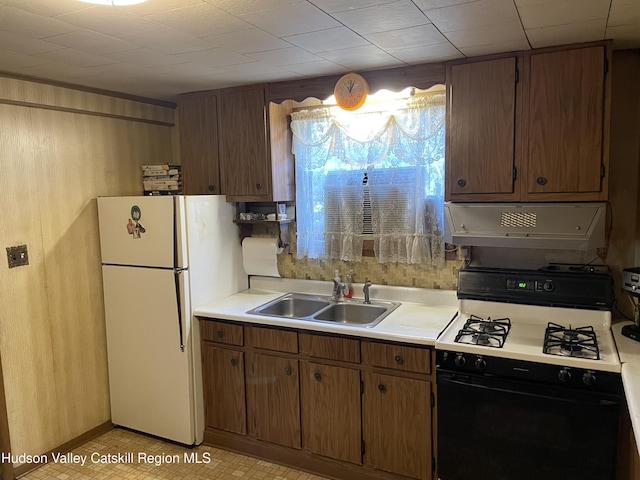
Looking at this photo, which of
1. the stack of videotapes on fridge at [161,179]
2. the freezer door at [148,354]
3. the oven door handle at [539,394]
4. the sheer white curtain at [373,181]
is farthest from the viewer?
the stack of videotapes on fridge at [161,179]

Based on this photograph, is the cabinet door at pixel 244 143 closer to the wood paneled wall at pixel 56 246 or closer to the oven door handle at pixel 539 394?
the wood paneled wall at pixel 56 246

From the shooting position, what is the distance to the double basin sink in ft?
9.57

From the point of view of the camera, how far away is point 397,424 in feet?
8.00

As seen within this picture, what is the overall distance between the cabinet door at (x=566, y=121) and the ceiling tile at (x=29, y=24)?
6.82 feet

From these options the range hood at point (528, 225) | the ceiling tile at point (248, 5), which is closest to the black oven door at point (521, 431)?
the range hood at point (528, 225)

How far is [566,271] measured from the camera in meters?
2.49

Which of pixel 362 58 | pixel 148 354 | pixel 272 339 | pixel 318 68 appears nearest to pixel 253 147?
pixel 318 68

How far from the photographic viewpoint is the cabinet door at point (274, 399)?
2.72 m

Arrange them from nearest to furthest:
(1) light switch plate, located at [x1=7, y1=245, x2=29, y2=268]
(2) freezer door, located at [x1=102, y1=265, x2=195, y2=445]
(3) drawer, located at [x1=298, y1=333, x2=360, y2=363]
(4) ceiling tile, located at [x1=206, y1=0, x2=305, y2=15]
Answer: (4) ceiling tile, located at [x1=206, y1=0, x2=305, y2=15] < (3) drawer, located at [x1=298, y1=333, x2=360, y2=363] < (1) light switch plate, located at [x1=7, y1=245, x2=29, y2=268] < (2) freezer door, located at [x1=102, y1=265, x2=195, y2=445]

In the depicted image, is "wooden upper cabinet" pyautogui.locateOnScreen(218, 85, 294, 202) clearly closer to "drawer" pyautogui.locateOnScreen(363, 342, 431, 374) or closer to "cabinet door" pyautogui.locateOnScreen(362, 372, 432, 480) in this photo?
"drawer" pyautogui.locateOnScreen(363, 342, 431, 374)

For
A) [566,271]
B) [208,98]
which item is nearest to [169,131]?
[208,98]

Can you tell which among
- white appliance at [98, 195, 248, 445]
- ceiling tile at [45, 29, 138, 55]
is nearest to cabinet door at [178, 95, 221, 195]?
white appliance at [98, 195, 248, 445]

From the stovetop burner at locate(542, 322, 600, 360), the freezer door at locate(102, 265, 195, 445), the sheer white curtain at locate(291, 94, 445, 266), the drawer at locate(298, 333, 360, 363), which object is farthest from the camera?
the freezer door at locate(102, 265, 195, 445)

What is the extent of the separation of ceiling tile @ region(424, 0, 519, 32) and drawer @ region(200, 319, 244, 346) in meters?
1.93
